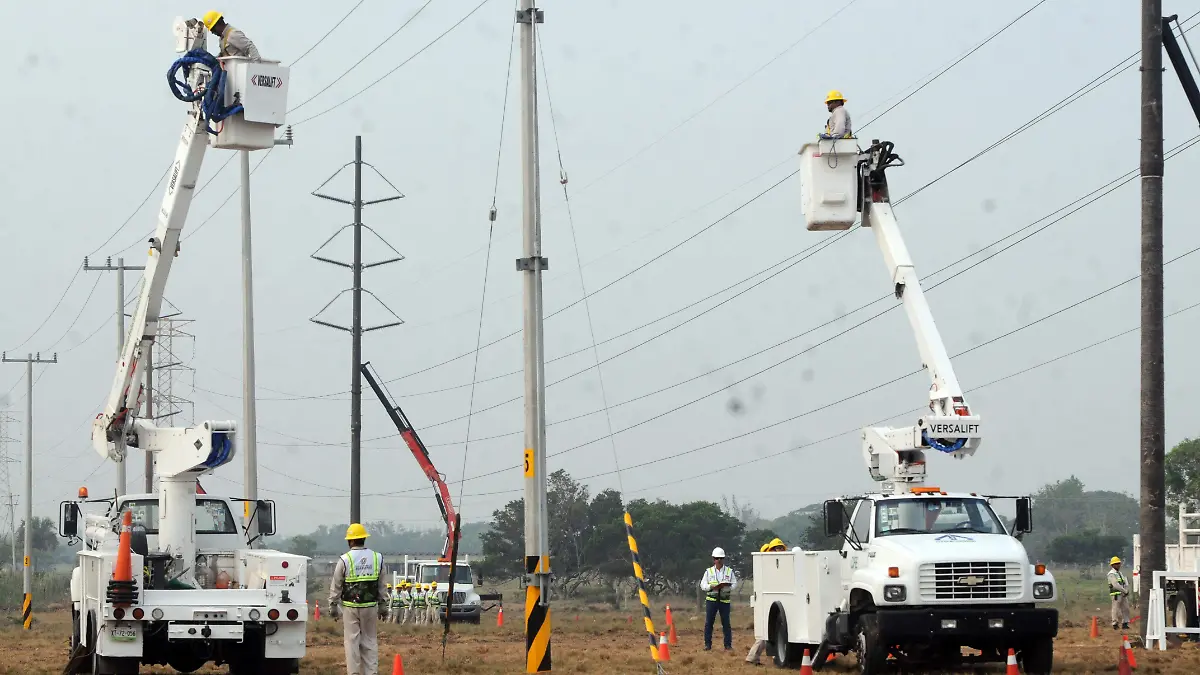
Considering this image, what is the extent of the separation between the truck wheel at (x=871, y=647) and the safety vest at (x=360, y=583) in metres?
5.59

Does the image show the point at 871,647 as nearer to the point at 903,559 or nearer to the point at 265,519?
the point at 903,559

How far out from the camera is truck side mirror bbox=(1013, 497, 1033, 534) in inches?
762

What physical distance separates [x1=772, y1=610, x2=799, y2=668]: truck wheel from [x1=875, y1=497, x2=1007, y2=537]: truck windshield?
8.76ft

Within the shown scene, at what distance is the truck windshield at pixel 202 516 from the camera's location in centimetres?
2145

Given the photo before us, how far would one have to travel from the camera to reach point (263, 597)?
61.3 ft

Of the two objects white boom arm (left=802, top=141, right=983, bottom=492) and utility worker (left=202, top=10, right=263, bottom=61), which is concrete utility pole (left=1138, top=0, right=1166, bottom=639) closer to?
white boom arm (left=802, top=141, right=983, bottom=492)

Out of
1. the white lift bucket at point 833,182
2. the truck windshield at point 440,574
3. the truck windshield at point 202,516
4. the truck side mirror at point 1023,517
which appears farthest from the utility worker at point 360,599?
the truck windshield at point 440,574

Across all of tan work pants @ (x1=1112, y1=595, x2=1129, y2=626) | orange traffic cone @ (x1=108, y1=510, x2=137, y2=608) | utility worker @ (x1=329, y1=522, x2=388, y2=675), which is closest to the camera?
utility worker @ (x1=329, y1=522, x2=388, y2=675)

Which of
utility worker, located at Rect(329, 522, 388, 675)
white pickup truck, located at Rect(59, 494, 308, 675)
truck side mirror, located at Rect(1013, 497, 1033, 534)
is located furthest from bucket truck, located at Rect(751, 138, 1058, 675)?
white pickup truck, located at Rect(59, 494, 308, 675)

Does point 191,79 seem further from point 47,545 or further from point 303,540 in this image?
point 303,540

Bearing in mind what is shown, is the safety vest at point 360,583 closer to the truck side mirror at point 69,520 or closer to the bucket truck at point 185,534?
the bucket truck at point 185,534

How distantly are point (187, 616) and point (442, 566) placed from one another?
26.9m

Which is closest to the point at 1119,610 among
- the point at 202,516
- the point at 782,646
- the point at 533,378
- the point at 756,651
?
the point at 756,651

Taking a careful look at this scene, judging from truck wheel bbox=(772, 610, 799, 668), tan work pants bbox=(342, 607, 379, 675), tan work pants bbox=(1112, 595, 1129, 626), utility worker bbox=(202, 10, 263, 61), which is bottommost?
tan work pants bbox=(1112, 595, 1129, 626)
